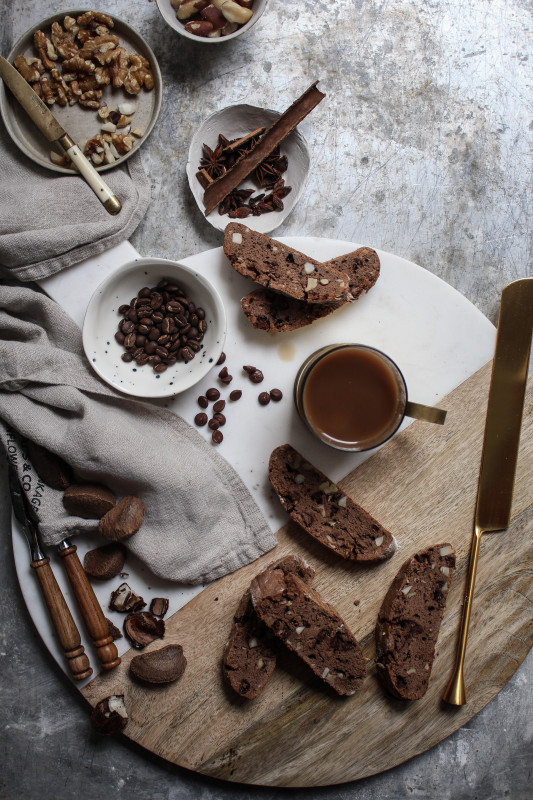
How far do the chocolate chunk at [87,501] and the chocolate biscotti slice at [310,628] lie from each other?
0.53m

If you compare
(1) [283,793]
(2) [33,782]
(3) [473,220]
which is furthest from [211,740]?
→ (3) [473,220]

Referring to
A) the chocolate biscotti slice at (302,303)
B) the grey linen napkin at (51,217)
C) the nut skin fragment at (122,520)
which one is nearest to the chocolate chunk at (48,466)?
the nut skin fragment at (122,520)

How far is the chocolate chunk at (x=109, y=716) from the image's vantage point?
1.85 meters

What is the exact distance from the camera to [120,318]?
6.49ft

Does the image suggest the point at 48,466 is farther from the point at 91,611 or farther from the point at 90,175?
the point at 90,175

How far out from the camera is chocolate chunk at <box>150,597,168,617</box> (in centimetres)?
193

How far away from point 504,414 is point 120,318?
4.29 feet

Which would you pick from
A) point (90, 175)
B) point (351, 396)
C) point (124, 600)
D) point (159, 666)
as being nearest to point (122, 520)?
point (124, 600)

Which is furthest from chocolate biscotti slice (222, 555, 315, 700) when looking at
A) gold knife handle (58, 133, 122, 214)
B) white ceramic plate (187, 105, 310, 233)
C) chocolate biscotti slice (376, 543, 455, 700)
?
gold knife handle (58, 133, 122, 214)

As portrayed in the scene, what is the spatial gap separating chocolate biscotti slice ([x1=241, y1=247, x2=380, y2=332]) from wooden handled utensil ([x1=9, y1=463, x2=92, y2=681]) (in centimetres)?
93

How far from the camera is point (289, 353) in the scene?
2012mm

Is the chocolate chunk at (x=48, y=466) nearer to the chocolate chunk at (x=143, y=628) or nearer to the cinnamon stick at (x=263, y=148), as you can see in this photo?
the chocolate chunk at (x=143, y=628)

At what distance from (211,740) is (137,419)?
105cm

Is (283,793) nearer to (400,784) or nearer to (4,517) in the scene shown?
(400,784)
